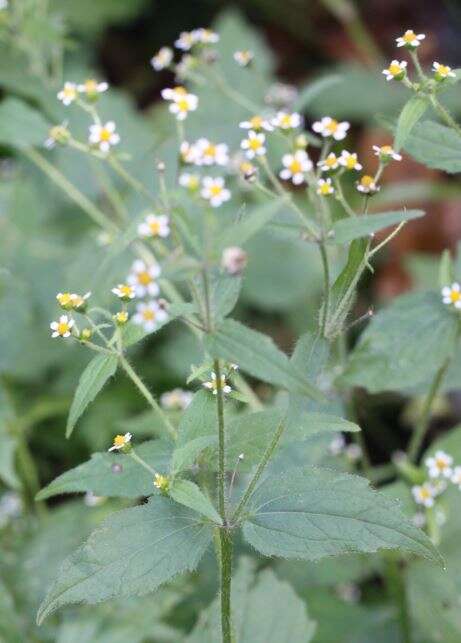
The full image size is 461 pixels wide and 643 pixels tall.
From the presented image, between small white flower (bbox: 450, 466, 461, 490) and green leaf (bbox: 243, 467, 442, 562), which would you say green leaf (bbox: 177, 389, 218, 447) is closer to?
green leaf (bbox: 243, 467, 442, 562)

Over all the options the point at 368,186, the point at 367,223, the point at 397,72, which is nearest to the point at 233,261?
the point at 367,223

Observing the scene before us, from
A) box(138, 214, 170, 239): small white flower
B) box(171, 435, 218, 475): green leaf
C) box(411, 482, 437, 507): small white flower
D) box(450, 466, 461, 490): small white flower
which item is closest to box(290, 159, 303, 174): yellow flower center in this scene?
box(138, 214, 170, 239): small white flower

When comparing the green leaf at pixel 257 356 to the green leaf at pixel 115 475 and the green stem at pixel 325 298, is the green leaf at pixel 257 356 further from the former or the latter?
the green leaf at pixel 115 475

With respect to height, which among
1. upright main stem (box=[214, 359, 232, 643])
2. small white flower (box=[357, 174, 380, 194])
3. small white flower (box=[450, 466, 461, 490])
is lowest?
small white flower (box=[450, 466, 461, 490])

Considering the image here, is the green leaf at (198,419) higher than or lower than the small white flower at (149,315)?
lower

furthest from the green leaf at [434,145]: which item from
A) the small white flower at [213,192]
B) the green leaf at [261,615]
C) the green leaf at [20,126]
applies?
the green leaf at [20,126]
